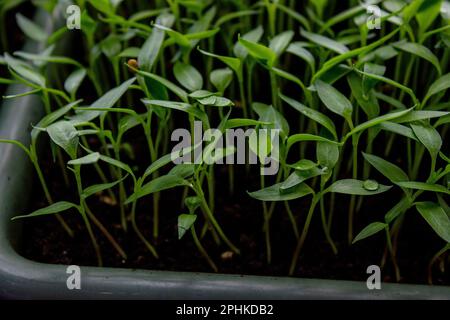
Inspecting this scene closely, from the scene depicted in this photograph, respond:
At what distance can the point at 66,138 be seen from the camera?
66 cm

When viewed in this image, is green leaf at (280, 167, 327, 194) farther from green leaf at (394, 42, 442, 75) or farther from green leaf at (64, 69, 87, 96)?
green leaf at (64, 69, 87, 96)

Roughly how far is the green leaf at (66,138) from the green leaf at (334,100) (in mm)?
Answer: 292

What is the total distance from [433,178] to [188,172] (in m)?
0.27

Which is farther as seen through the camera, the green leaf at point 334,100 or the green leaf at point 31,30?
the green leaf at point 31,30

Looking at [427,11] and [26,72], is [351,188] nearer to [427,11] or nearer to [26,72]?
[427,11]

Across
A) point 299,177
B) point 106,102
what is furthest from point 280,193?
point 106,102

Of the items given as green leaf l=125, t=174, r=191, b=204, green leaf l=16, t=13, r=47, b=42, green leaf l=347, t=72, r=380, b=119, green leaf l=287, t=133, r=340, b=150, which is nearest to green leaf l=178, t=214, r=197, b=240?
green leaf l=125, t=174, r=191, b=204

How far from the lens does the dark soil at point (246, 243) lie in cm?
77

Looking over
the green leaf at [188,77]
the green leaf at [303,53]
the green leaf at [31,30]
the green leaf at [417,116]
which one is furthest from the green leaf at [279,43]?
the green leaf at [31,30]

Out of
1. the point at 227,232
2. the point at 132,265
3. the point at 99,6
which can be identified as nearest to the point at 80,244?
the point at 132,265

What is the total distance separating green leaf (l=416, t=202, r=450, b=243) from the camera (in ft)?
2.07

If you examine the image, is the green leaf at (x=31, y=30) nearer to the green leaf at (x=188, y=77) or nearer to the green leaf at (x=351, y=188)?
the green leaf at (x=188, y=77)

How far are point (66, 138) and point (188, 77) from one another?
20 centimetres

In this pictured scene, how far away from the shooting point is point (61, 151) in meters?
0.91
